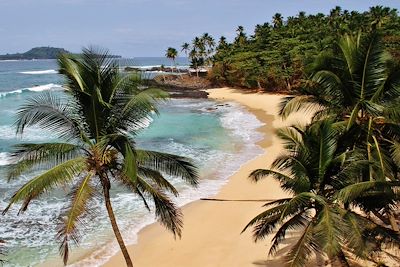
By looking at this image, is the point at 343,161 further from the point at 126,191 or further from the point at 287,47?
the point at 287,47

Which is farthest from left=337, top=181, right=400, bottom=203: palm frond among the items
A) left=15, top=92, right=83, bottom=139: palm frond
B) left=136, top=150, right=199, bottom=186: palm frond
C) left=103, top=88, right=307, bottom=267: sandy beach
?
left=15, top=92, right=83, bottom=139: palm frond

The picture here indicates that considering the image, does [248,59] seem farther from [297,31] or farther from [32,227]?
[32,227]

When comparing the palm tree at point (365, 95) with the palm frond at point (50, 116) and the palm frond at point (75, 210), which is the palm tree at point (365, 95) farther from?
the palm frond at point (50, 116)

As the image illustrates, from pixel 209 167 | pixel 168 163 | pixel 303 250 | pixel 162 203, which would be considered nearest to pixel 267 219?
pixel 303 250

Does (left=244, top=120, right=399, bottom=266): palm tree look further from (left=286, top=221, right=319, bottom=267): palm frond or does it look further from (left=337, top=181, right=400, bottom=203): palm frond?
(left=337, top=181, right=400, bottom=203): palm frond

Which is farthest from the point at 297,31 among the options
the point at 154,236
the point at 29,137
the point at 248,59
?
the point at 154,236
